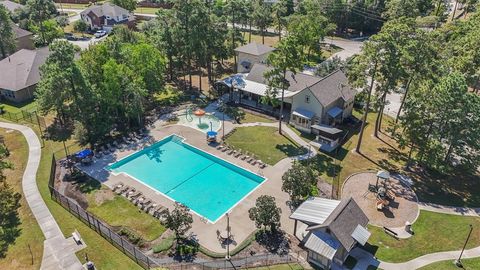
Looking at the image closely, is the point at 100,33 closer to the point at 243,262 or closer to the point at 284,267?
the point at 243,262

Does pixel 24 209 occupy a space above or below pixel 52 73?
below

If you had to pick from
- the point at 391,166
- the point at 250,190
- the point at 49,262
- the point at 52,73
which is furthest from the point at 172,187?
the point at 391,166

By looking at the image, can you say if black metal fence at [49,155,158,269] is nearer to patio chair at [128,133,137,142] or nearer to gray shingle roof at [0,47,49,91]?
patio chair at [128,133,137,142]

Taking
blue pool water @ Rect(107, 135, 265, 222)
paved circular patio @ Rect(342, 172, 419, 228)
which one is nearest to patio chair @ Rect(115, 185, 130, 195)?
blue pool water @ Rect(107, 135, 265, 222)

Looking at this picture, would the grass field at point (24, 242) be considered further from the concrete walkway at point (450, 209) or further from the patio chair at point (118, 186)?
the concrete walkway at point (450, 209)

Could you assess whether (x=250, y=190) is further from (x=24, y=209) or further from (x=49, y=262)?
(x=24, y=209)
